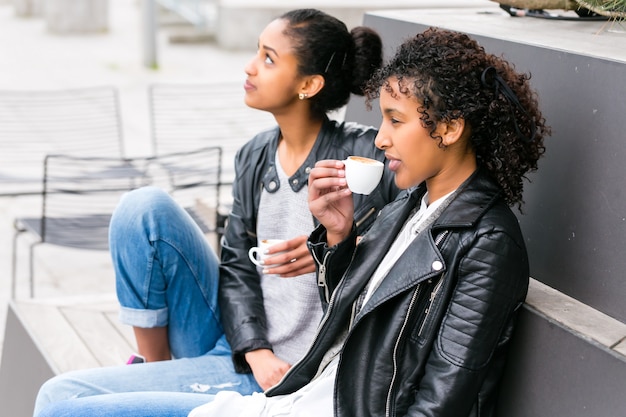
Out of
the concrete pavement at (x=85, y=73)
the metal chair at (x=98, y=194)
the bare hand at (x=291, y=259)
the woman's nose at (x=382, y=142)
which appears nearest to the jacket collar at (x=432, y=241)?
the woman's nose at (x=382, y=142)

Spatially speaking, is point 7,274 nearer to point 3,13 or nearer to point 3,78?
point 3,78

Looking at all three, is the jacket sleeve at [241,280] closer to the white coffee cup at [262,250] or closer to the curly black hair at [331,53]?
the white coffee cup at [262,250]

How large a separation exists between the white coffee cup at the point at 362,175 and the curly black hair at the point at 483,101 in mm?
179

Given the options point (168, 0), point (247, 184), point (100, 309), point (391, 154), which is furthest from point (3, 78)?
point (391, 154)

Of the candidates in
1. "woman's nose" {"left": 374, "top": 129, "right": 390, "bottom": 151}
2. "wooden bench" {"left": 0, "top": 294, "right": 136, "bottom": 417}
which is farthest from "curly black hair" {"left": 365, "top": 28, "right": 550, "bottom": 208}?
"wooden bench" {"left": 0, "top": 294, "right": 136, "bottom": 417}

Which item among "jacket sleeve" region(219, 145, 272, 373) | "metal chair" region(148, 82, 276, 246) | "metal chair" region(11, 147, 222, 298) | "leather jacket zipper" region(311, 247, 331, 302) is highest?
"leather jacket zipper" region(311, 247, 331, 302)

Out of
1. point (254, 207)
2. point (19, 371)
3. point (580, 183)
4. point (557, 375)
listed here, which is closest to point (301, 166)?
point (254, 207)

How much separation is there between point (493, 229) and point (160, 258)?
1079 millimetres

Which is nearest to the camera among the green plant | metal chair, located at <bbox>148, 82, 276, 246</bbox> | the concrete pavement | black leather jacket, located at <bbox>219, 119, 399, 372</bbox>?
the green plant

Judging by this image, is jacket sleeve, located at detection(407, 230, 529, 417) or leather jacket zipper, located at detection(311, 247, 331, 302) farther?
leather jacket zipper, located at detection(311, 247, 331, 302)

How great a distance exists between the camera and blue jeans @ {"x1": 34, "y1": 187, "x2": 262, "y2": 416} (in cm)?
244

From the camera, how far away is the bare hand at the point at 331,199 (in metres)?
2.17

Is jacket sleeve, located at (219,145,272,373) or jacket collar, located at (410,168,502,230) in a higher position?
jacket collar, located at (410,168,502,230)

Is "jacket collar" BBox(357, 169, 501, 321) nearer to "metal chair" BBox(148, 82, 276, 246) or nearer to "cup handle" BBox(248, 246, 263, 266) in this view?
"cup handle" BBox(248, 246, 263, 266)
